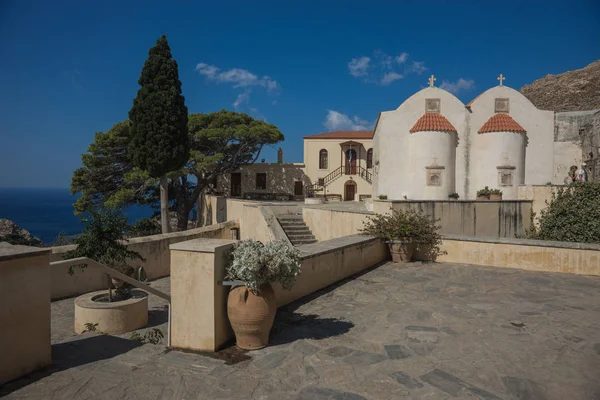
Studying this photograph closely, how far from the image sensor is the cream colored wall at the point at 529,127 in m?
20.7

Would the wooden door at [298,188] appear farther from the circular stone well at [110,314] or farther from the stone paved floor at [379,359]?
the stone paved floor at [379,359]

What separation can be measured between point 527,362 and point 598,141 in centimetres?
2112

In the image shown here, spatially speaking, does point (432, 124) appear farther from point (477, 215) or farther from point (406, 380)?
point (406, 380)

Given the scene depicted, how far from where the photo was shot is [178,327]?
14.4 feet

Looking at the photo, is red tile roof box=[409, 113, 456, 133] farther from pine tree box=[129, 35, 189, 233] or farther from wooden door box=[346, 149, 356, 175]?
wooden door box=[346, 149, 356, 175]

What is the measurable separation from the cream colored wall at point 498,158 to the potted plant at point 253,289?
19.1 meters

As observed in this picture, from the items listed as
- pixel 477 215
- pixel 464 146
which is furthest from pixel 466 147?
pixel 477 215

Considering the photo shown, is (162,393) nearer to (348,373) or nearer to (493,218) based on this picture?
(348,373)

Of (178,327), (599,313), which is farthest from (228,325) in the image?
(599,313)

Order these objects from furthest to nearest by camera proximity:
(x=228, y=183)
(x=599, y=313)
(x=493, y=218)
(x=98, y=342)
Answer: (x=228, y=183) < (x=493, y=218) < (x=599, y=313) < (x=98, y=342)

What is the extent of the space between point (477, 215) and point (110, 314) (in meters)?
12.1

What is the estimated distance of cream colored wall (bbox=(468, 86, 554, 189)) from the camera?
2070 centimetres

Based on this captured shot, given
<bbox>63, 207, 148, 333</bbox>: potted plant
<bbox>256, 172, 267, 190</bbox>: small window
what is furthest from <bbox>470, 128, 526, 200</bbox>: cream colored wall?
<bbox>256, 172, 267, 190</bbox>: small window

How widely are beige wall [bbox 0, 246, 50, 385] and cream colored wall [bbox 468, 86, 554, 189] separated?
20.9 metres
